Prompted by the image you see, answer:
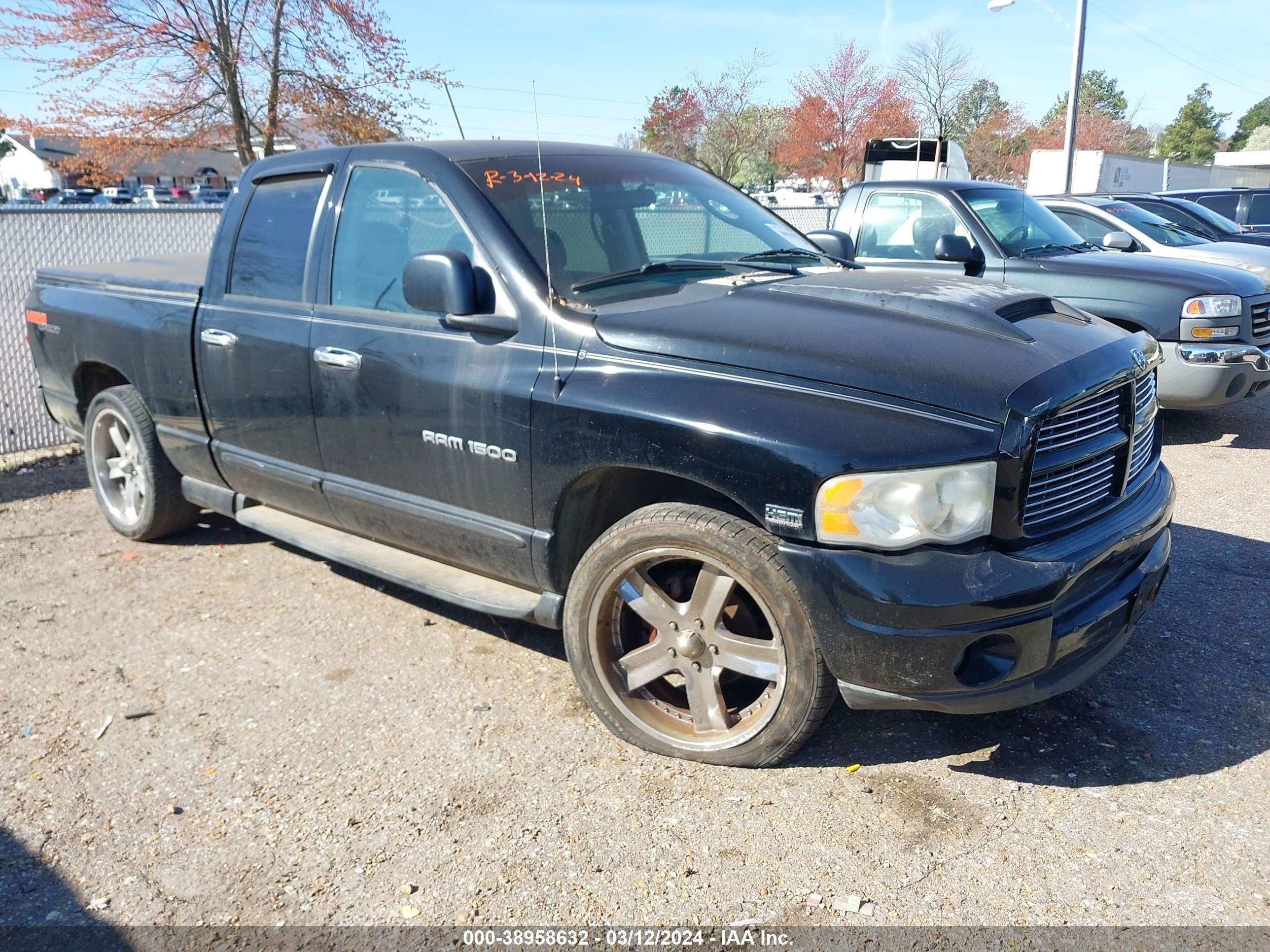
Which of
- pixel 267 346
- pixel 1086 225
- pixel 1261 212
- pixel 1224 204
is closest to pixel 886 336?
pixel 267 346

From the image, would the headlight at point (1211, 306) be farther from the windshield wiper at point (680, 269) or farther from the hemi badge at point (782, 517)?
the hemi badge at point (782, 517)

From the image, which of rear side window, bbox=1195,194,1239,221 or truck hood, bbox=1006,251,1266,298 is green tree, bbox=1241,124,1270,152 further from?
truck hood, bbox=1006,251,1266,298

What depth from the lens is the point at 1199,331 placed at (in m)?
7.07

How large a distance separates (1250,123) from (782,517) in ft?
363

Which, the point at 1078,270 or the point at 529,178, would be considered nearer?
the point at 529,178

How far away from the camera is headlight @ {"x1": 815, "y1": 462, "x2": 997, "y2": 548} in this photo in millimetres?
2686

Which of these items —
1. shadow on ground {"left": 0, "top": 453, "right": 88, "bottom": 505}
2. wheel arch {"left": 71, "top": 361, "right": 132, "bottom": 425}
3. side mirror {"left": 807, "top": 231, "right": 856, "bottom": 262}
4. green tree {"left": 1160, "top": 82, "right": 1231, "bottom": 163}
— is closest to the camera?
side mirror {"left": 807, "top": 231, "right": 856, "bottom": 262}

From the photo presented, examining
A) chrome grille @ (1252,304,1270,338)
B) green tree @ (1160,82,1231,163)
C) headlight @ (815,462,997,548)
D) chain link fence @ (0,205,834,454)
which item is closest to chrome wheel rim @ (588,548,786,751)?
headlight @ (815,462,997,548)

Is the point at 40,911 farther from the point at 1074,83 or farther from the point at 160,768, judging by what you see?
the point at 1074,83

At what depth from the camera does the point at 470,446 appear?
3.51 metres

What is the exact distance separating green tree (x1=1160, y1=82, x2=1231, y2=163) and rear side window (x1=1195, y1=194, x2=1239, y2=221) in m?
64.2

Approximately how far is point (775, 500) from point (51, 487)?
5.73 metres

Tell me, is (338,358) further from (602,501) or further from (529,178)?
(602,501)

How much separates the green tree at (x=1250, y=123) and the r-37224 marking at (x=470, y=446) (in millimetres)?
103030
